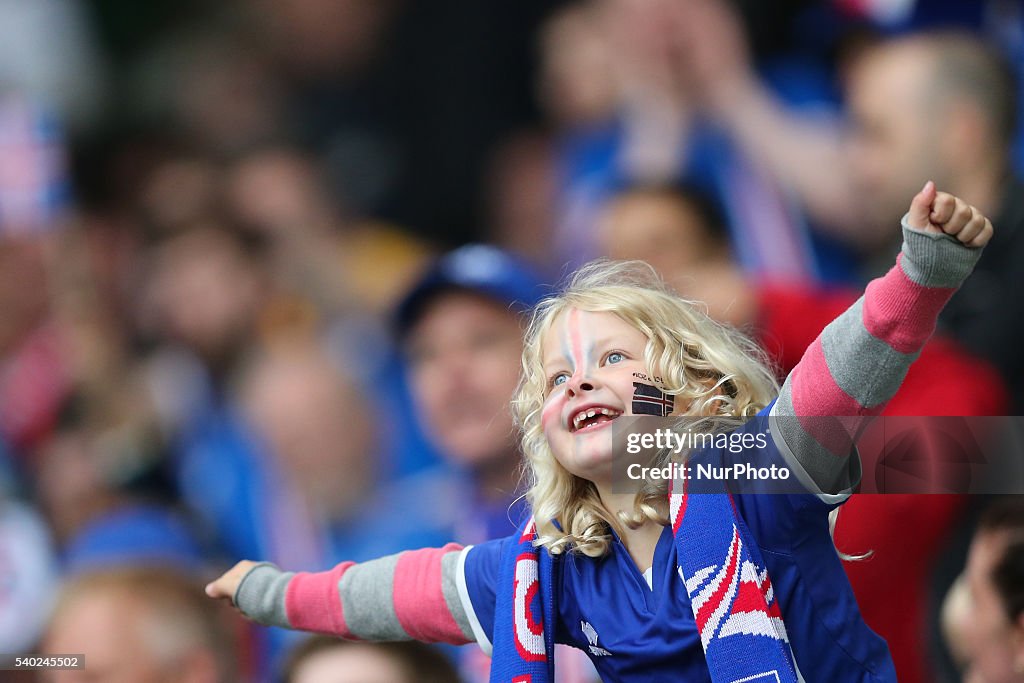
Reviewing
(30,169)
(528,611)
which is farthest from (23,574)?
(528,611)

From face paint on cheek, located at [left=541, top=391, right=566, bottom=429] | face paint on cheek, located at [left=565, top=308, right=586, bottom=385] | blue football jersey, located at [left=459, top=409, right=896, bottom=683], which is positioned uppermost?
face paint on cheek, located at [left=565, top=308, right=586, bottom=385]

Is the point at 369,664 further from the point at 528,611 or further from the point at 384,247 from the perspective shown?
the point at 384,247

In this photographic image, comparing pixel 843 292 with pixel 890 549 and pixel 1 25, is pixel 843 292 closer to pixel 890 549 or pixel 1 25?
pixel 890 549

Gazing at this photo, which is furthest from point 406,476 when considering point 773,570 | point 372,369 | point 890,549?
point 773,570

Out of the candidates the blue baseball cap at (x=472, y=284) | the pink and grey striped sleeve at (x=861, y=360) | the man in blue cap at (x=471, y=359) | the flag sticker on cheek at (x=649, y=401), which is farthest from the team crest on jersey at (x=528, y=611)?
the blue baseball cap at (x=472, y=284)

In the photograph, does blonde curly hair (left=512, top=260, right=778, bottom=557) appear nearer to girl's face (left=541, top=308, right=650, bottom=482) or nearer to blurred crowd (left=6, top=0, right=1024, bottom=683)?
girl's face (left=541, top=308, right=650, bottom=482)

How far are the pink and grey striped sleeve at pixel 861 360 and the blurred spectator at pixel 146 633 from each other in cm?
153

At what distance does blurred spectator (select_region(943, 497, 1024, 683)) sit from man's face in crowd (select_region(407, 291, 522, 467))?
1.21m

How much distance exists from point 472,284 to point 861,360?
1813 mm

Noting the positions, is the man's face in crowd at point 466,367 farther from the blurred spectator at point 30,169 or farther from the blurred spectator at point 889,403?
the blurred spectator at point 30,169

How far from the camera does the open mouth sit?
1.66 m

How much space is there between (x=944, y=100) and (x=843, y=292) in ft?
1.83

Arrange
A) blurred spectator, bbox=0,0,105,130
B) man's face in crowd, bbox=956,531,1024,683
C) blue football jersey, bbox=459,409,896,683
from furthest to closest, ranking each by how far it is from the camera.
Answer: blurred spectator, bbox=0,0,105,130 → man's face in crowd, bbox=956,531,1024,683 → blue football jersey, bbox=459,409,896,683

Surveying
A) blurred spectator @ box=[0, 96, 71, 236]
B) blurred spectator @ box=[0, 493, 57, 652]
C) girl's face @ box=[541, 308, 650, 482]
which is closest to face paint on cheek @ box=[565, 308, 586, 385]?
girl's face @ box=[541, 308, 650, 482]
